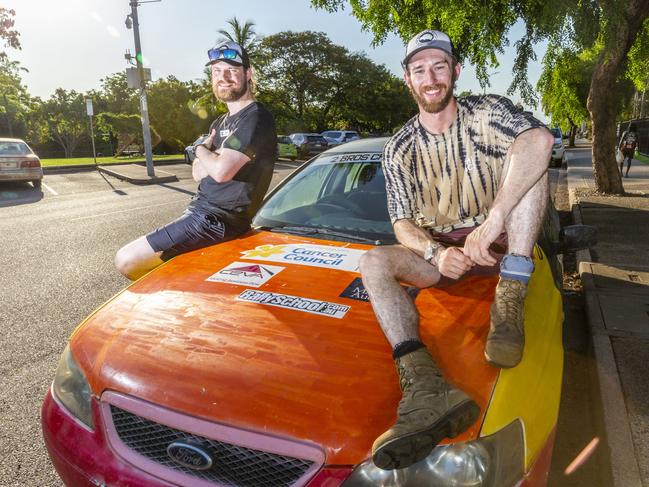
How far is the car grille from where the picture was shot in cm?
144

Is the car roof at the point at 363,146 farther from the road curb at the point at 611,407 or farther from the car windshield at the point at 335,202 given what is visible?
the road curb at the point at 611,407

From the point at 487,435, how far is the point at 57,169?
23.0 meters

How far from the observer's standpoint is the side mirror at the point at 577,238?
2.93 meters

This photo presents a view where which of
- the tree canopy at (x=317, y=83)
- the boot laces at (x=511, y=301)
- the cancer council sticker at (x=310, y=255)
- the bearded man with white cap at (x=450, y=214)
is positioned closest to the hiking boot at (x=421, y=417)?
the bearded man with white cap at (x=450, y=214)

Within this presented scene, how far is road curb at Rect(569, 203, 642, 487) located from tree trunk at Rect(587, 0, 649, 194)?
633 cm

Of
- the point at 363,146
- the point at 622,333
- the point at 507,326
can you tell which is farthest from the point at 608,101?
the point at 507,326

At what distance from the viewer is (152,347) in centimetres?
183

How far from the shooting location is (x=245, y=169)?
10.6 feet

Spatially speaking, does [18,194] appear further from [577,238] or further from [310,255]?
[577,238]

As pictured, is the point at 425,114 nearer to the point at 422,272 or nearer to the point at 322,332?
the point at 422,272

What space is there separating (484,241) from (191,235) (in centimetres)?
186

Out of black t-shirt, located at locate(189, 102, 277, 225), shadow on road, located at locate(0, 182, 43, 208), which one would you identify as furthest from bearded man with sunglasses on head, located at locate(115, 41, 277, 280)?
shadow on road, located at locate(0, 182, 43, 208)

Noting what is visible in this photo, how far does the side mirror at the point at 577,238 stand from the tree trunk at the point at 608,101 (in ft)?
21.9

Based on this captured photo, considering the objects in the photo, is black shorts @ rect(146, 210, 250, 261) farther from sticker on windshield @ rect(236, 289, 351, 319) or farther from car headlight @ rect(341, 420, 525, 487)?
car headlight @ rect(341, 420, 525, 487)
